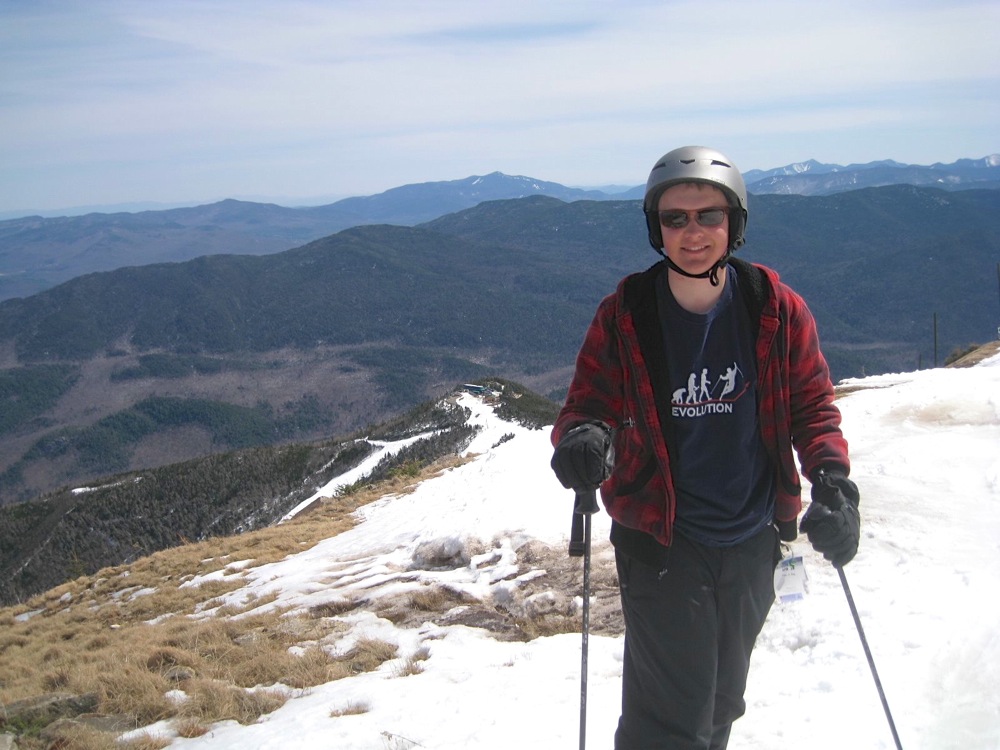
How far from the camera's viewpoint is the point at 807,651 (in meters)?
5.40

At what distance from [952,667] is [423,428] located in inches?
2055

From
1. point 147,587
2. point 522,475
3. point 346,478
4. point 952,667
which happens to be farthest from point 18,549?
point 952,667

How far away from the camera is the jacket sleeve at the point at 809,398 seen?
131 inches

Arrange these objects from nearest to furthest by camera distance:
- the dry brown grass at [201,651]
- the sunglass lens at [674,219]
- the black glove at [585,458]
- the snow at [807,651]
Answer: the black glove at [585,458], the sunglass lens at [674,219], the snow at [807,651], the dry brown grass at [201,651]

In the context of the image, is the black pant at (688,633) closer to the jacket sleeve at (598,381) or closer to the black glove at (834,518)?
the black glove at (834,518)

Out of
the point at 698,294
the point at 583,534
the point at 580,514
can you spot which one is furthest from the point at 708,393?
the point at 583,534

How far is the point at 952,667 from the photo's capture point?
4.66 m

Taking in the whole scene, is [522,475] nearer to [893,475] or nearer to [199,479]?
[893,475]

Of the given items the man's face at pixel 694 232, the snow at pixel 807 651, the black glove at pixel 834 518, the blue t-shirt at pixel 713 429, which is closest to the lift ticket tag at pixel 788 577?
the black glove at pixel 834 518

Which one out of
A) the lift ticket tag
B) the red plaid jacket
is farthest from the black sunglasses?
the lift ticket tag

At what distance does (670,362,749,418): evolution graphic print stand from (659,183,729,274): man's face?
47cm

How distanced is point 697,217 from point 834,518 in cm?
146

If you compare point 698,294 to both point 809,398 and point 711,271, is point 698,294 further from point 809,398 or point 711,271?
point 809,398

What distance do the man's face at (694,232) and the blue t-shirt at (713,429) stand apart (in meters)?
0.24
